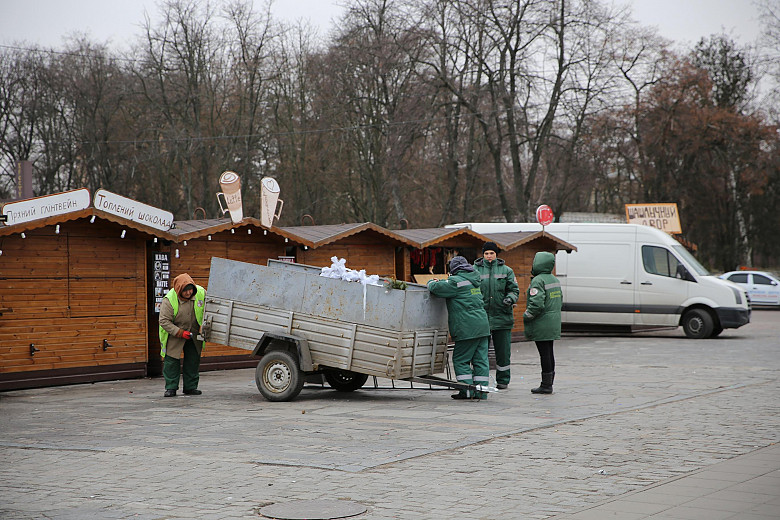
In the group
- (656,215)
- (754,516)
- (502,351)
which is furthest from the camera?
(656,215)

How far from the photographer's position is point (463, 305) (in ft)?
37.1

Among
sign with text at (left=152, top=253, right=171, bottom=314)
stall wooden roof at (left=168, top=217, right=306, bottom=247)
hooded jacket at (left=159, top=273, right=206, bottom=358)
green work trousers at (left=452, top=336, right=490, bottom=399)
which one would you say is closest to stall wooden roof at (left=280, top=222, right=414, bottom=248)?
stall wooden roof at (left=168, top=217, right=306, bottom=247)

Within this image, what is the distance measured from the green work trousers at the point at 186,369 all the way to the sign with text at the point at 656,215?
79.0ft

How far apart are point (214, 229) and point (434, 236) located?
6018 mm

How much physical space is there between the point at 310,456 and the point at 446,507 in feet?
6.71

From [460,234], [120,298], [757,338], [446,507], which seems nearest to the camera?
[446,507]

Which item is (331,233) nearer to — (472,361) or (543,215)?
(472,361)

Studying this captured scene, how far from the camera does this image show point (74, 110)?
37969 mm

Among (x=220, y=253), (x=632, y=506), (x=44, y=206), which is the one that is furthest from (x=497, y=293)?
(x=44, y=206)

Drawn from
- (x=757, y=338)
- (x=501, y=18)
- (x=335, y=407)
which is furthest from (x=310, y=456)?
(x=501, y=18)

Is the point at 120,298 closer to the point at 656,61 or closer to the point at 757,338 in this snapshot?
the point at 757,338

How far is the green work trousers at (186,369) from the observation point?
12195mm

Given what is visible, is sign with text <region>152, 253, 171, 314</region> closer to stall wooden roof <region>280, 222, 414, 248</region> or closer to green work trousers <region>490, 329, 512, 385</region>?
stall wooden roof <region>280, 222, 414, 248</region>

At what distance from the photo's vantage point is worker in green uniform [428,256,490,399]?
442 inches
